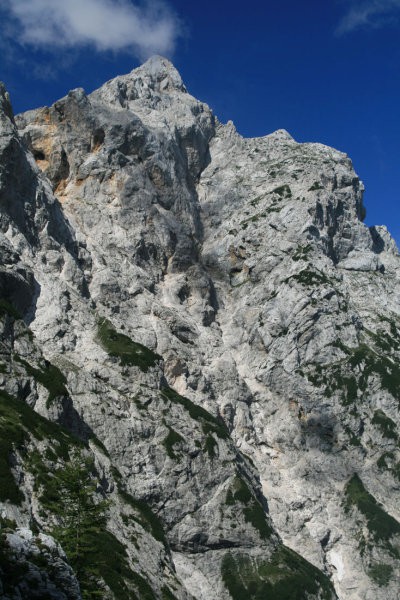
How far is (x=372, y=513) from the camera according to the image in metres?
110

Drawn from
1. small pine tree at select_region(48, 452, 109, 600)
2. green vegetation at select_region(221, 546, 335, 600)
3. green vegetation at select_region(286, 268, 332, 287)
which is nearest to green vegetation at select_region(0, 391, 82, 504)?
small pine tree at select_region(48, 452, 109, 600)

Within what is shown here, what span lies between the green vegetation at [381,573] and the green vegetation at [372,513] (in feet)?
10.5

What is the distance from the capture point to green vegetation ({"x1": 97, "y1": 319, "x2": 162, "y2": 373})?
11006 centimetres

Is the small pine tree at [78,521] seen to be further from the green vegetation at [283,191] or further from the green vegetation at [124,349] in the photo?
the green vegetation at [283,191]

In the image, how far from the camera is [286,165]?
650 ft

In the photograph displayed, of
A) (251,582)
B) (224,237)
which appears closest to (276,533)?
(251,582)

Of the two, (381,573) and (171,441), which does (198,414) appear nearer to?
(171,441)

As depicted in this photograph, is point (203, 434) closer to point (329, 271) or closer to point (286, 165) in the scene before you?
point (329, 271)

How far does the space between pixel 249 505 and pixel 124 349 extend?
38.4 metres

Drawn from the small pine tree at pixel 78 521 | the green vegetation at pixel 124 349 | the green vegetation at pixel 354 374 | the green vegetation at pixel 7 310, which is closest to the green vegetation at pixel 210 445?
the green vegetation at pixel 124 349

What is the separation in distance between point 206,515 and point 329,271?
3203 inches

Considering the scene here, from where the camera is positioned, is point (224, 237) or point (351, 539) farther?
point (224, 237)

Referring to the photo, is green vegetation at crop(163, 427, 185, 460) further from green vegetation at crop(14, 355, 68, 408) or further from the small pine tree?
the small pine tree

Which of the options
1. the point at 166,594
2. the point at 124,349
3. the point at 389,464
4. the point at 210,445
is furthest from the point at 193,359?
the point at 166,594
